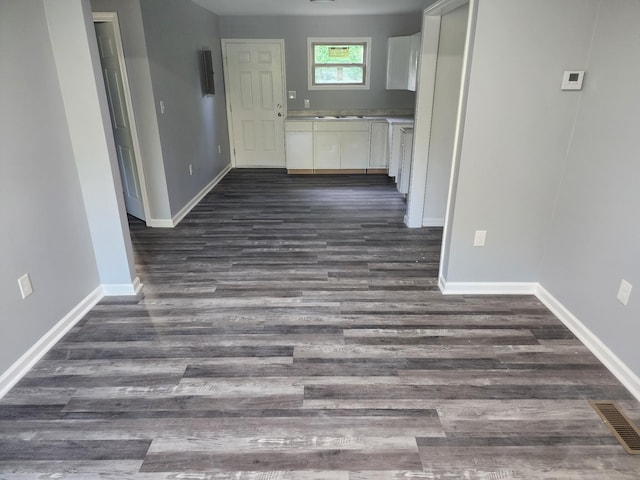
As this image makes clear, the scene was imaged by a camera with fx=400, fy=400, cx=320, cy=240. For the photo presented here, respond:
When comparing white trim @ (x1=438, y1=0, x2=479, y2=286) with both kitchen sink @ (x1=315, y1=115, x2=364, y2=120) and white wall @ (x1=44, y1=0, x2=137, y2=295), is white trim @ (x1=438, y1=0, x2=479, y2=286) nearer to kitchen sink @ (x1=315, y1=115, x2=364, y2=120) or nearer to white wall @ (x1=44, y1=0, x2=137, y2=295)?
white wall @ (x1=44, y1=0, x2=137, y2=295)

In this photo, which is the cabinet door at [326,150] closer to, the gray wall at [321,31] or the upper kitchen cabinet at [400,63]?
the gray wall at [321,31]

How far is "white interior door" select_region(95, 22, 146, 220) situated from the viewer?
3.79 metres

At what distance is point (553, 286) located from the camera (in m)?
2.74

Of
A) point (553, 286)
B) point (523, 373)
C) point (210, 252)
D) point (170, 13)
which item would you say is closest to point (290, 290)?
point (210, 252)

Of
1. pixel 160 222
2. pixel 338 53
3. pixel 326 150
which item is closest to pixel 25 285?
pixel 160 222

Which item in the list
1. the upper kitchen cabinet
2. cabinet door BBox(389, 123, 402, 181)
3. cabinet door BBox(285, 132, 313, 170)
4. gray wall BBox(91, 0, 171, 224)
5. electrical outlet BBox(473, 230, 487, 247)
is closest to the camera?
electrical outlet BBox(473, 230, 487, 247)

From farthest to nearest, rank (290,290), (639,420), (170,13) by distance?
(170,13) < (290,290) < (639,420)

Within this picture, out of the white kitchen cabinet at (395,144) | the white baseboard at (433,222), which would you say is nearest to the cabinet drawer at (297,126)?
the white kitchen cabinet at (395,144)

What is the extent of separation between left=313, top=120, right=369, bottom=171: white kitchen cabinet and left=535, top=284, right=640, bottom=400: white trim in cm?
401

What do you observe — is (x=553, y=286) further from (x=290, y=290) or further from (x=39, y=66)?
(x=39, y=66)

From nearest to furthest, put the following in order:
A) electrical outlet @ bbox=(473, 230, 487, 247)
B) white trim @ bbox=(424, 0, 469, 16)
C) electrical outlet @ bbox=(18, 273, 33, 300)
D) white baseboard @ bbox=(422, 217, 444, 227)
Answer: electrical outlet @ bbox=(18, 273, 33, 300) < electrical outlet @ bbox=(473, 230, 487, 247) < white trim @ bbox=(424, 0, 469, 16) < white baseboard @ bbox=(422, 217, 444, 227)

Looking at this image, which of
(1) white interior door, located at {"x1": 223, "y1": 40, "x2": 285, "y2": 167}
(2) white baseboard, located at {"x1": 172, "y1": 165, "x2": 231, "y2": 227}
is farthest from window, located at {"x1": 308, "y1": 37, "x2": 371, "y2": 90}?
(2) white baseboard, located at {"x1": 172, "y1": 165, "x2": 231, "y2": 227}

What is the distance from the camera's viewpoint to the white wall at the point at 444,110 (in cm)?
352

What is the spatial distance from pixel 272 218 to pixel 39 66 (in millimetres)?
2619
